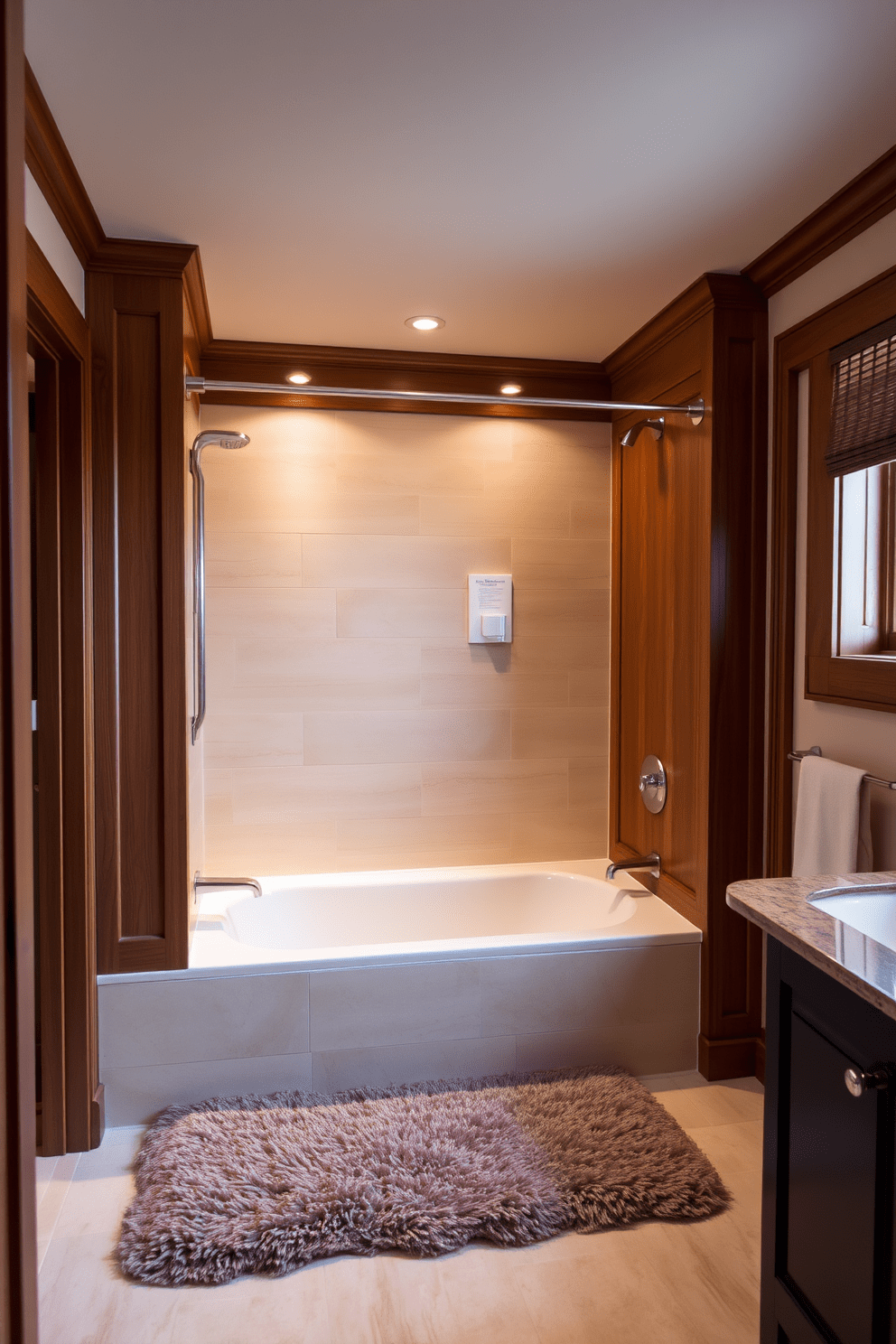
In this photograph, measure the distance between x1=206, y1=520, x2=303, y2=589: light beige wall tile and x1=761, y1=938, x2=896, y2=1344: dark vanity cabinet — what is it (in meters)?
2.23

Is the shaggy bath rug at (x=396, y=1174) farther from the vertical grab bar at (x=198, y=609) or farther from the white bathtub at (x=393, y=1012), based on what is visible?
the vertical grab bar at (x=198, y=609)

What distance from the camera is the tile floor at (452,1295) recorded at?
173cm

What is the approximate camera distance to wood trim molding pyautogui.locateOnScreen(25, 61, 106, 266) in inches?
67.1

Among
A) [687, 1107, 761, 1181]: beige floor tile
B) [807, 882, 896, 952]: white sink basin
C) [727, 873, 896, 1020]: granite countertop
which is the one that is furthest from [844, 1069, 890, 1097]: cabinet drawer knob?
[687, 1107, 761, 1181]: beige floor tile

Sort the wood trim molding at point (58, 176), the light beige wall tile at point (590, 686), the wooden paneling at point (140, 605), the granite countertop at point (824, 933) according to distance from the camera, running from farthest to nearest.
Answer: the light beige wall tile at point (590, 686)
the wooden paneling at point (140, 605)
the wood trim molding at point (58, 176)
the granite countertop at point (824, 933)

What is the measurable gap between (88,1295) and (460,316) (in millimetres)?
2786

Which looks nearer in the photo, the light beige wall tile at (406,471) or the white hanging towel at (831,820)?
the white hanging towel at (831,820)

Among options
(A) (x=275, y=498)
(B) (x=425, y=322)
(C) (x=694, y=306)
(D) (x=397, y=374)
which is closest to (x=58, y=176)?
(B) (x=425, y=322)

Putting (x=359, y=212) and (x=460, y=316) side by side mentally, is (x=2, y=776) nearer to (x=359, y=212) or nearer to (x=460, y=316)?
(x=359, y=212)

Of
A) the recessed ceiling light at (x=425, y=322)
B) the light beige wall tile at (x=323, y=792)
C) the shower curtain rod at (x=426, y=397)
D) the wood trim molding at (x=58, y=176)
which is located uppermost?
the recessed ceiling light at (x=425, y=322)

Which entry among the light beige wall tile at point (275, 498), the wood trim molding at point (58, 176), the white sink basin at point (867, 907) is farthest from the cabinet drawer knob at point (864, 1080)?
the light beige wall tile at point (275, 498)

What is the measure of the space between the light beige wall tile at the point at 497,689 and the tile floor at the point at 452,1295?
1814 mm

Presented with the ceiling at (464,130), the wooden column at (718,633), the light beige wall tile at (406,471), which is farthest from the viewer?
the light beige wall tile at (406,471)

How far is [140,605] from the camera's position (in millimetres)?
2418
